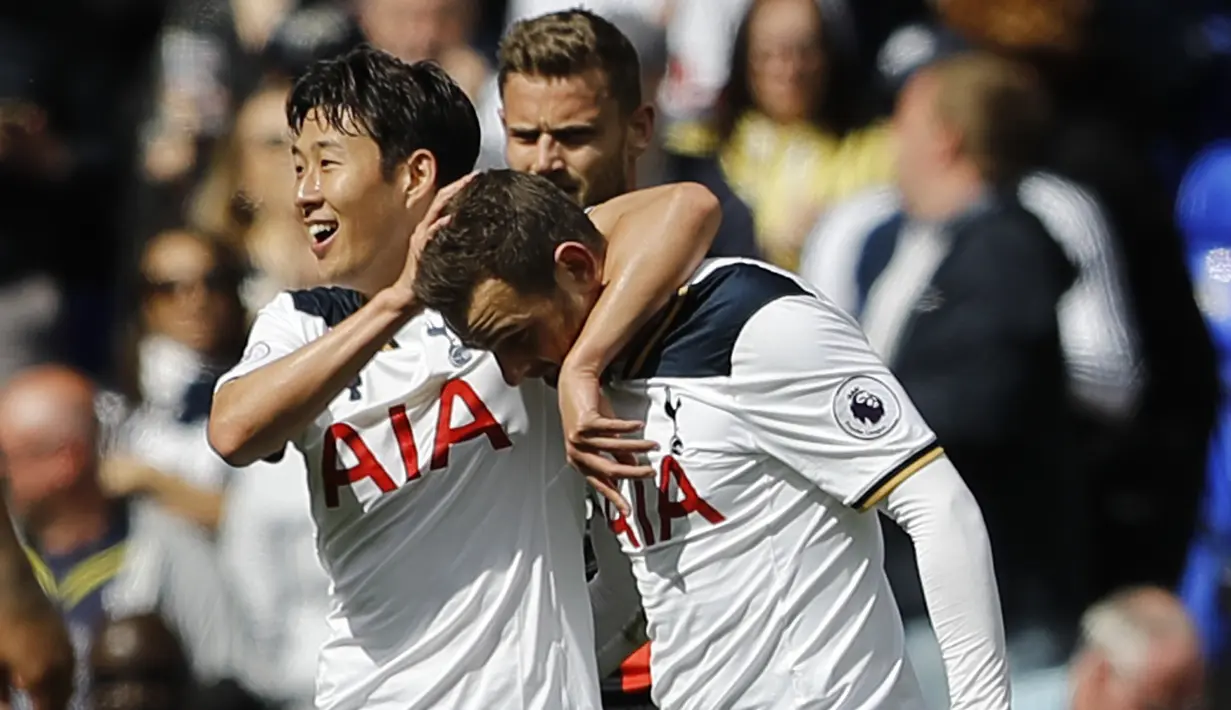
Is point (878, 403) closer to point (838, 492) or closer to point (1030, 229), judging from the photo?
point (838, 492)

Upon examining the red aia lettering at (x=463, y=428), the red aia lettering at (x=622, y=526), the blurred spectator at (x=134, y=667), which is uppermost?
the red aia lettering at (x=463, y=428)

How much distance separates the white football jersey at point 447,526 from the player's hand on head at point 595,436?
0.94ft

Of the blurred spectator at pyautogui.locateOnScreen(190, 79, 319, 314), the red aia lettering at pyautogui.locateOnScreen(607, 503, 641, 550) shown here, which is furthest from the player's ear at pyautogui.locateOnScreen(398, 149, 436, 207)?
the blurred spectator at pyautogui.locateOnScreen(190, 79, 319, 314)

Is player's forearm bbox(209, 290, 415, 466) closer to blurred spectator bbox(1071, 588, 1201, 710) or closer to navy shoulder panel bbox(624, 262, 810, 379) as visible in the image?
navy shoulder panel bbox(624, 262, 810, 379)

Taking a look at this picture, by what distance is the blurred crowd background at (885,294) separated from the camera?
273 inches

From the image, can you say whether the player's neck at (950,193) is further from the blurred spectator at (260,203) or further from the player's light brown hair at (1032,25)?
the blurred spectator at (260,203)

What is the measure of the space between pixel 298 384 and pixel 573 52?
2.94ft

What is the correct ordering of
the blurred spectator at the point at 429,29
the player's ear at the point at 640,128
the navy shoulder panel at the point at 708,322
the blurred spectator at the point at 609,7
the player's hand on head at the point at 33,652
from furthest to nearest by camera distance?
the blurred spectator at the point at 429,29 < the blurred spectator at the point at 609,7 < the player's hand on head at the point at 33,652 < the player's ear at the point at 640,128 < the navy shoulder panel at the point at 708,322

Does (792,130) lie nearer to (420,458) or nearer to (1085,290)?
(1085,290)

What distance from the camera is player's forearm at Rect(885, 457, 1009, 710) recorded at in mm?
4031

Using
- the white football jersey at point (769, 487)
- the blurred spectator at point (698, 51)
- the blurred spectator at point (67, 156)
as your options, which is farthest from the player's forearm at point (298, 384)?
the blurred spectator at point (67, 156)

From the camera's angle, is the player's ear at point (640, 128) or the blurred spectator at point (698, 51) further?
the blurred spectator at point (698, 51)

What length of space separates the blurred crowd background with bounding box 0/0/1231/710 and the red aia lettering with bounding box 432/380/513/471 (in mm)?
2627

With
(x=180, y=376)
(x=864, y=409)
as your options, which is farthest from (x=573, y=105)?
(x=180, y=376)
